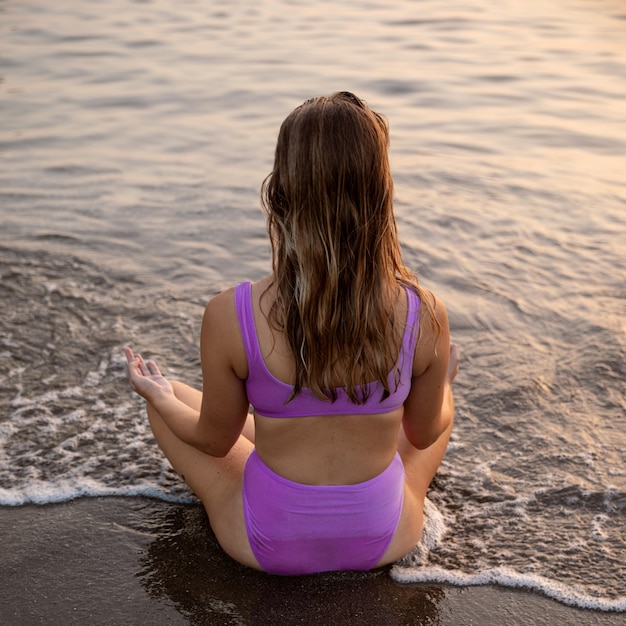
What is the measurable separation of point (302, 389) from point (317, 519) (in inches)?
20.2

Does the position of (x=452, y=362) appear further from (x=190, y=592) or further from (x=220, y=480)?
(x=190, y=592)

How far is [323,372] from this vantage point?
2732 millimetres

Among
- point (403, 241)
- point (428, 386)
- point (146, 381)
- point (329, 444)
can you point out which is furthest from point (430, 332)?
point (403, 241)

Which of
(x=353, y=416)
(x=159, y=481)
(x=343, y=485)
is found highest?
(x=353, y=416)

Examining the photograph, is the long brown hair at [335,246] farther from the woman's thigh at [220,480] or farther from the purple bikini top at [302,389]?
the woman's thigh at [220,480]

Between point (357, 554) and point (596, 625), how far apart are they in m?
0.83

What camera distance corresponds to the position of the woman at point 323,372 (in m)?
2.58

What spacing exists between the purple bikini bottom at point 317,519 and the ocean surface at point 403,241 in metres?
0.37

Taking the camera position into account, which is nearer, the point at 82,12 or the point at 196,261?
the point at 196,261

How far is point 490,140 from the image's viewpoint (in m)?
8.78

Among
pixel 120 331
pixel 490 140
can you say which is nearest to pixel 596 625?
pixel 120 331

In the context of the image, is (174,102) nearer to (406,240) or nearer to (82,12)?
(406,240)

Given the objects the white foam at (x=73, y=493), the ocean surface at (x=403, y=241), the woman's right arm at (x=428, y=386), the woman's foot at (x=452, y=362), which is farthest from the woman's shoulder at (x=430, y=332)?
the white foam at (x=73, y=493)

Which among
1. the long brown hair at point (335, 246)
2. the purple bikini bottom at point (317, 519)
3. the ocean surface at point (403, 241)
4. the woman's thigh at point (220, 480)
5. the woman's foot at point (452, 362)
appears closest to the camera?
the long brown hair at point (335, 246)
